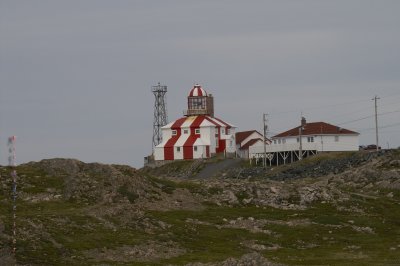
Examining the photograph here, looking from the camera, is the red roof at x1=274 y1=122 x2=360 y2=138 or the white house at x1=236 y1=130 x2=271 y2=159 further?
the white house at x1=236 y1=130 x2=271 y2=159

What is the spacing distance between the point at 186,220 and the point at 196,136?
349 ft

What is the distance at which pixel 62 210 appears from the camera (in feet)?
266

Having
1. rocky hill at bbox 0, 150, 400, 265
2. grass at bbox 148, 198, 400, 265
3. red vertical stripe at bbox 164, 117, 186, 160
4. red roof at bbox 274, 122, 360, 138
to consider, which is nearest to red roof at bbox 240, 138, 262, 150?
red vertical stripe at bbox 164, 117, 186, 160

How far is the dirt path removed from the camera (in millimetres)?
163012

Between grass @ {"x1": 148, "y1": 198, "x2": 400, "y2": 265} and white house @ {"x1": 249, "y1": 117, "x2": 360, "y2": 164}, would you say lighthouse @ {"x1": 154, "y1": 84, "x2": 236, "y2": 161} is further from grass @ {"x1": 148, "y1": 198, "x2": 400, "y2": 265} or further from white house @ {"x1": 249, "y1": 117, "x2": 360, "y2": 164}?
grass @ {"x1": 148, "y1": 198, "x2": 400, "y2": 265}

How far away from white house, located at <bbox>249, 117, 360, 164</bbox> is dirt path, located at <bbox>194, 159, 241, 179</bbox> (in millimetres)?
4423

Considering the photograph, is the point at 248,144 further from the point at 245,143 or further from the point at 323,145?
the point at 323,145

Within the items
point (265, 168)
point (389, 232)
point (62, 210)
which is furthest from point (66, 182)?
point (265, 168)

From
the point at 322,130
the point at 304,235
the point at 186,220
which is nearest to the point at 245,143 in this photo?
the point at 322,130

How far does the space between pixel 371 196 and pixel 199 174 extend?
63807 millimetres

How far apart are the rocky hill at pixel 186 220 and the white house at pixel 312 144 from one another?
54234mm

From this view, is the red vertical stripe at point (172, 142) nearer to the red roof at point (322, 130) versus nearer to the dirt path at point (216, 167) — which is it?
the dirt path at point (216, 167)

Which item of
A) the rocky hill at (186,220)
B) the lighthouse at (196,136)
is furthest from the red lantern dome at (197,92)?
the rocky hill at (186,220)

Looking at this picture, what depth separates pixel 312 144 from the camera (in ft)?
561
